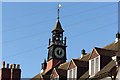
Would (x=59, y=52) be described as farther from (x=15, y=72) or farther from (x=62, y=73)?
(x=62, y=73)

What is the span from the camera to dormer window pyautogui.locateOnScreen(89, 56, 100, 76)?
36.0m

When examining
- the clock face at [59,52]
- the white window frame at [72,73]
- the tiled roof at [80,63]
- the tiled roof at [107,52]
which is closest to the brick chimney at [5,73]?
the white window frame at [72,73]

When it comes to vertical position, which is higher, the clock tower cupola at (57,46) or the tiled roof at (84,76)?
the clock tower cupola at (57,46)

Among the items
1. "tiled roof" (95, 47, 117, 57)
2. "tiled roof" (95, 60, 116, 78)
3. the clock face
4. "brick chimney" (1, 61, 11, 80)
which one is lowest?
"brick chimney" (1, 61, 11, 80)

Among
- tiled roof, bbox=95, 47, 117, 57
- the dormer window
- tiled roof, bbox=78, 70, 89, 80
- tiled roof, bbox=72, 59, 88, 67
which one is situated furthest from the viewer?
tiled roof, bbox=72, 59, 88, 67

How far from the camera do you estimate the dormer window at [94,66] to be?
3599 cm

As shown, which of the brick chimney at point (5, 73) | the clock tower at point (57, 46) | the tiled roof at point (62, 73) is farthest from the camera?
the clock tower at point (57, 46)

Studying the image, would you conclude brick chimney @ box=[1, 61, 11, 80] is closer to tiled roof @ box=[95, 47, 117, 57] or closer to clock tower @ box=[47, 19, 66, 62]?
clock tower @ box=[47, 19, 66, 62]

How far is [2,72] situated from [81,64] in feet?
51.6

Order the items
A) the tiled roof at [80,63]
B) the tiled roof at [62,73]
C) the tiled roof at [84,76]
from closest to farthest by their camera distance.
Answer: the tiled roof at [84,76]
the tiled roof at [80,63]
the tiled roof at [62,73]

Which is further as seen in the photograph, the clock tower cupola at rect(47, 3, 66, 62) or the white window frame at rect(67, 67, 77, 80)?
the clock tower cupola at rect(47, 3, 66, 62)

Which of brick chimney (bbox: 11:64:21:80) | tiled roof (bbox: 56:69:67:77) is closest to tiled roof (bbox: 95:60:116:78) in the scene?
tiled roof (bbox: 56:69:67:77)

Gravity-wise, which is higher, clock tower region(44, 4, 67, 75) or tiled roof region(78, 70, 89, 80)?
clock tower region(44, 4, 67, 75)

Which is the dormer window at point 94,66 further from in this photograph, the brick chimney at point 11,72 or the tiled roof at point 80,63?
the brick chimney at point 11,72
